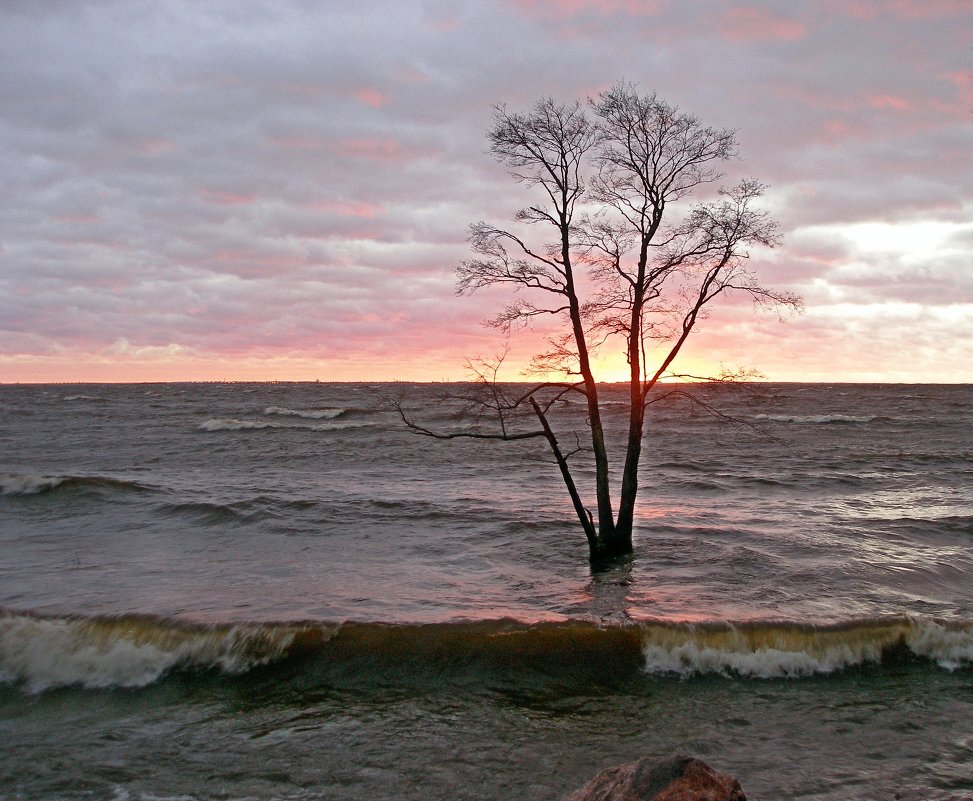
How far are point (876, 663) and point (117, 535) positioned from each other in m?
18.5

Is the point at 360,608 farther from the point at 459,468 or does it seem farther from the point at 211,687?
the point at 459,468

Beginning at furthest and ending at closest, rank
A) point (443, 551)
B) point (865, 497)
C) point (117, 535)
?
point (865, 497), point (117, 535), point (443, 551)

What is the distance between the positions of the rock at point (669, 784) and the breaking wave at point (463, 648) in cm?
557

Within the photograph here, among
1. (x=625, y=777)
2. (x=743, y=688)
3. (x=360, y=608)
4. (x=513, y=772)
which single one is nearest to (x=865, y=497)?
(x=743, y=688)

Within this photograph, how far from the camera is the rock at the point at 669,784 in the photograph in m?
4.56

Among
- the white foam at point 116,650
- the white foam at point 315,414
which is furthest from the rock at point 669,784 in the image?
the white foam at point 315,414

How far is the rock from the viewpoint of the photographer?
15.0ft

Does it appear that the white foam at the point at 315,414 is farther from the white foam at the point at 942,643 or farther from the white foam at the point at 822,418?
the white foam at the point at 942,643

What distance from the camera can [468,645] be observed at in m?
10.9

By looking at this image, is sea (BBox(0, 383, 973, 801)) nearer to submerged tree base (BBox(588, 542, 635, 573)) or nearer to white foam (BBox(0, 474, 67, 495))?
submerged tree base (BBox(588, 542, 635, 573))

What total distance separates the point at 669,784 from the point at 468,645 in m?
6.59

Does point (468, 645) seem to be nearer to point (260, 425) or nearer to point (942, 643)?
point (942, 643)

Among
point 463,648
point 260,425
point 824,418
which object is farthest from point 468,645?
point 824,418

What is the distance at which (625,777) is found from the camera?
15.8 feet
